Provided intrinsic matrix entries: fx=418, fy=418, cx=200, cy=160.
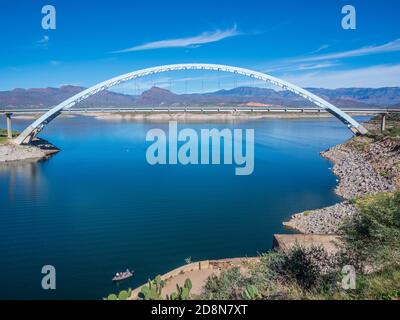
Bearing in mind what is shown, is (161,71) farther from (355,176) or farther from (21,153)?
(355,176)

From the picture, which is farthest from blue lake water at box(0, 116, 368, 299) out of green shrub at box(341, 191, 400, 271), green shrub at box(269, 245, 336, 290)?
green shrub at box(341, 191, 400, 271)

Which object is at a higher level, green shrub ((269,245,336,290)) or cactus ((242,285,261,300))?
cactus ((242,285,261,300))

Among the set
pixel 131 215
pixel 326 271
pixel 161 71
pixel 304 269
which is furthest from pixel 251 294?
pixel 161 71

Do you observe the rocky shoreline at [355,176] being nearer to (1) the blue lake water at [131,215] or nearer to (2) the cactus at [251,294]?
(1) the blue lake water at [131,215]

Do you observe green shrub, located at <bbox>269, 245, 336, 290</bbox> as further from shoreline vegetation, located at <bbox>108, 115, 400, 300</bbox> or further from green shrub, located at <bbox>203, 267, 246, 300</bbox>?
green shrub, located at <bbox>203, 267, 246, 300</bbox>
